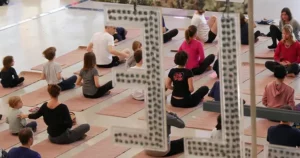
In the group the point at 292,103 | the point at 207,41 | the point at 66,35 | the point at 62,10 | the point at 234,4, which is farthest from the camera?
the point at 62,10

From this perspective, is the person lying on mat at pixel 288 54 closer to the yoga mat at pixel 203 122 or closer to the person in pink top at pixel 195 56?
the person in pink top at pixel 195 56

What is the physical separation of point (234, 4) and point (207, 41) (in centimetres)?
932

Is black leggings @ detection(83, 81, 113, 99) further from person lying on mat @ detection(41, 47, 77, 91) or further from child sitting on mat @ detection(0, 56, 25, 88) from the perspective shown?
child sitting on mat @ detection(0, 56, 25, 88)

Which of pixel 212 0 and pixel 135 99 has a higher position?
pixel 212 0

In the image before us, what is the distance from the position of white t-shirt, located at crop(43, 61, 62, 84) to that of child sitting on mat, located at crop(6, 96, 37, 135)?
141 centimetres

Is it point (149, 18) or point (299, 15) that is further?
point (299, 15)

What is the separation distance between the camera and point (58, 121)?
844cm

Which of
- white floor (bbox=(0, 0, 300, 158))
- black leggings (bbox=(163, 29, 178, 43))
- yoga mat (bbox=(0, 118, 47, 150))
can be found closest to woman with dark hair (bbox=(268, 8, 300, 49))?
white floor (bbox=(0, 0, 300, 158))

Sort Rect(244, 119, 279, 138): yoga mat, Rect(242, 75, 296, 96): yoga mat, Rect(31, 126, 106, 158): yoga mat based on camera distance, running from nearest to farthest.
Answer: Rect(31, 126, 106, 158): yoga mat → Rect(244, 119, 279, 138): yoga mat → Rect(242, 75, 296, 96): yoga mat

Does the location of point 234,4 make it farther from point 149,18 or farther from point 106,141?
point 106,141

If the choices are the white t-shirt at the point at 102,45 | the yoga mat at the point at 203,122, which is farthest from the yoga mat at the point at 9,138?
the white t-shirt at the point at 102,45

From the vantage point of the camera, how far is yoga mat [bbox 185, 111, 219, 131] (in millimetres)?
8938

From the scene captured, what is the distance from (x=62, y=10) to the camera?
15.6 m

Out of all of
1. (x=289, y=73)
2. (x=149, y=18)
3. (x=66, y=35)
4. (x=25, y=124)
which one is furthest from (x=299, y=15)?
(x=149, y=18)
